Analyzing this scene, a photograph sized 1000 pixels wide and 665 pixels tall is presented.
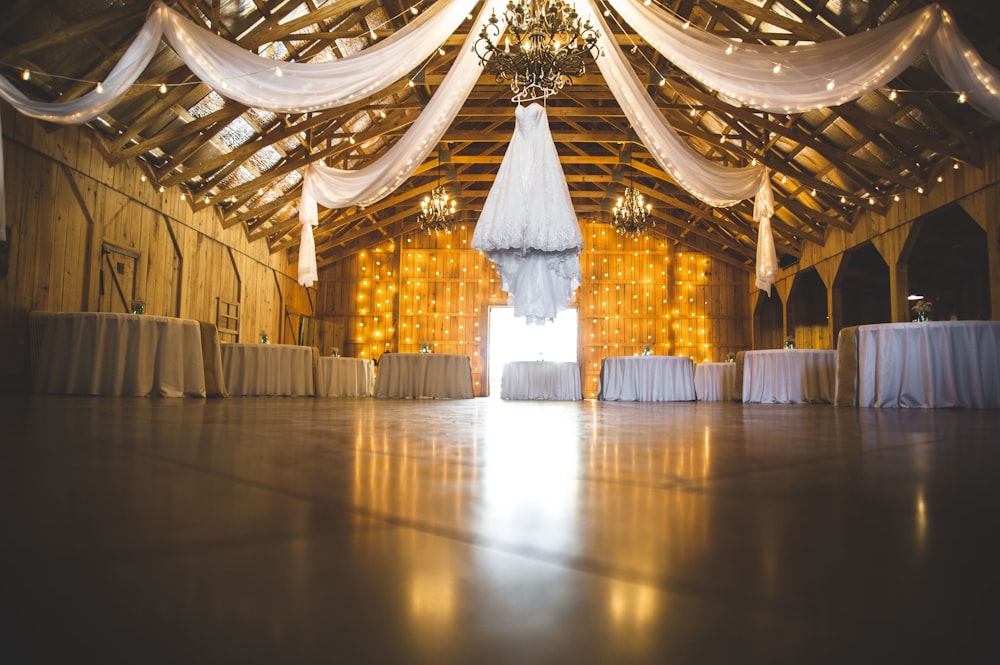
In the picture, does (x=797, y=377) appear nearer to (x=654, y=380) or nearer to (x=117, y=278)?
(x=654, y=380)

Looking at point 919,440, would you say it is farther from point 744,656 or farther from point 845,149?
point 845,149

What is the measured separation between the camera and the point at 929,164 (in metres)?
8.64

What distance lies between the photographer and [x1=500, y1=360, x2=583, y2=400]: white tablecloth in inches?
382

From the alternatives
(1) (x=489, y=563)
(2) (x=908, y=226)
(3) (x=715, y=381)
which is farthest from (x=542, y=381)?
(1) (x=489, y=563)

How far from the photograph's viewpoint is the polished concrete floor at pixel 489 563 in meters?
0.36

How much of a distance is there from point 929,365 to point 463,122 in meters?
9.28

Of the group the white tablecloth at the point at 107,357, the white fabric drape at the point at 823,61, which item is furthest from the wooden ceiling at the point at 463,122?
the white tablecloth at the point at 107,357

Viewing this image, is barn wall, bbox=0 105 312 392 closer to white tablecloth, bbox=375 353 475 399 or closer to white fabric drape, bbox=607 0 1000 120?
white tablecloth, bbox=375 353 475 399

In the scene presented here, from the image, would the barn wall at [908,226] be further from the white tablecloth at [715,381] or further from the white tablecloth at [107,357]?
the white tablecloth at [107,357]

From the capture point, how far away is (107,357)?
5.06 metres

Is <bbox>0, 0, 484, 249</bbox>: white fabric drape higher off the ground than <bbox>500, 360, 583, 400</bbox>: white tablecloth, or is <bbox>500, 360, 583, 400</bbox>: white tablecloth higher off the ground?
<bbox>0, 0, 484, 249</bbox>: white fabric drape

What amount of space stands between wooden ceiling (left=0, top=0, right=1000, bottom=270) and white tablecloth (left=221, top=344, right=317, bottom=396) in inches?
125

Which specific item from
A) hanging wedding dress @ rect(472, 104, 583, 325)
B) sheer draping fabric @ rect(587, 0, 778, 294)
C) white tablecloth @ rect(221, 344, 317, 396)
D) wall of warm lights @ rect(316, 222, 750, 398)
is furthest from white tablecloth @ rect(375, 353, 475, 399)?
wall of warm lights @ rect(316, 222, 750, 398)

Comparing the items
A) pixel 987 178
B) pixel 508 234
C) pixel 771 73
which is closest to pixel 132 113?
pixel 508 234
